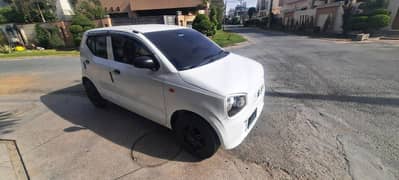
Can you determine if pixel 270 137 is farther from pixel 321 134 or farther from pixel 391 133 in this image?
pixel 391 133

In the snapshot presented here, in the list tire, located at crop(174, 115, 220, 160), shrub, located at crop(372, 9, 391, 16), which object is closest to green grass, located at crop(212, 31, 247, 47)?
shrub, located at crop(372, 9, 391, 16)

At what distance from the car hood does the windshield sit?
0.17 metres

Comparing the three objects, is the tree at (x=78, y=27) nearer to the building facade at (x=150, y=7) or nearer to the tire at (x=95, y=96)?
the building facade at (x=150, y=7)

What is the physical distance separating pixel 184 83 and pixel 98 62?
2171 millimetres

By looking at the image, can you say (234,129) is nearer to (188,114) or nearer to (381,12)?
(188,114)

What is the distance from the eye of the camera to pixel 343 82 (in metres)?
5.03

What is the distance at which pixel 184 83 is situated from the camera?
2330 millimetres

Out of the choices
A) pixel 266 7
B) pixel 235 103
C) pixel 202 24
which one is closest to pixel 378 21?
pixel 202 24

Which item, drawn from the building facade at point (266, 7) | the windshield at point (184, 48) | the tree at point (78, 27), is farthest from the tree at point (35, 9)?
the building facade at point (266, 7)

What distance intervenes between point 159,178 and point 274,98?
3.15 meters

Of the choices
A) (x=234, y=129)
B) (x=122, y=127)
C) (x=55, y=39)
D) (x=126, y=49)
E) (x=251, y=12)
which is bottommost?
(x=122, y=127)

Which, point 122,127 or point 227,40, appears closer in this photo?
point 122,127

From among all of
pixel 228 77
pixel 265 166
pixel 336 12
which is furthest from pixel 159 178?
pixel 336 12

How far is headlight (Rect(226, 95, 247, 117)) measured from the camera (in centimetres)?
216
